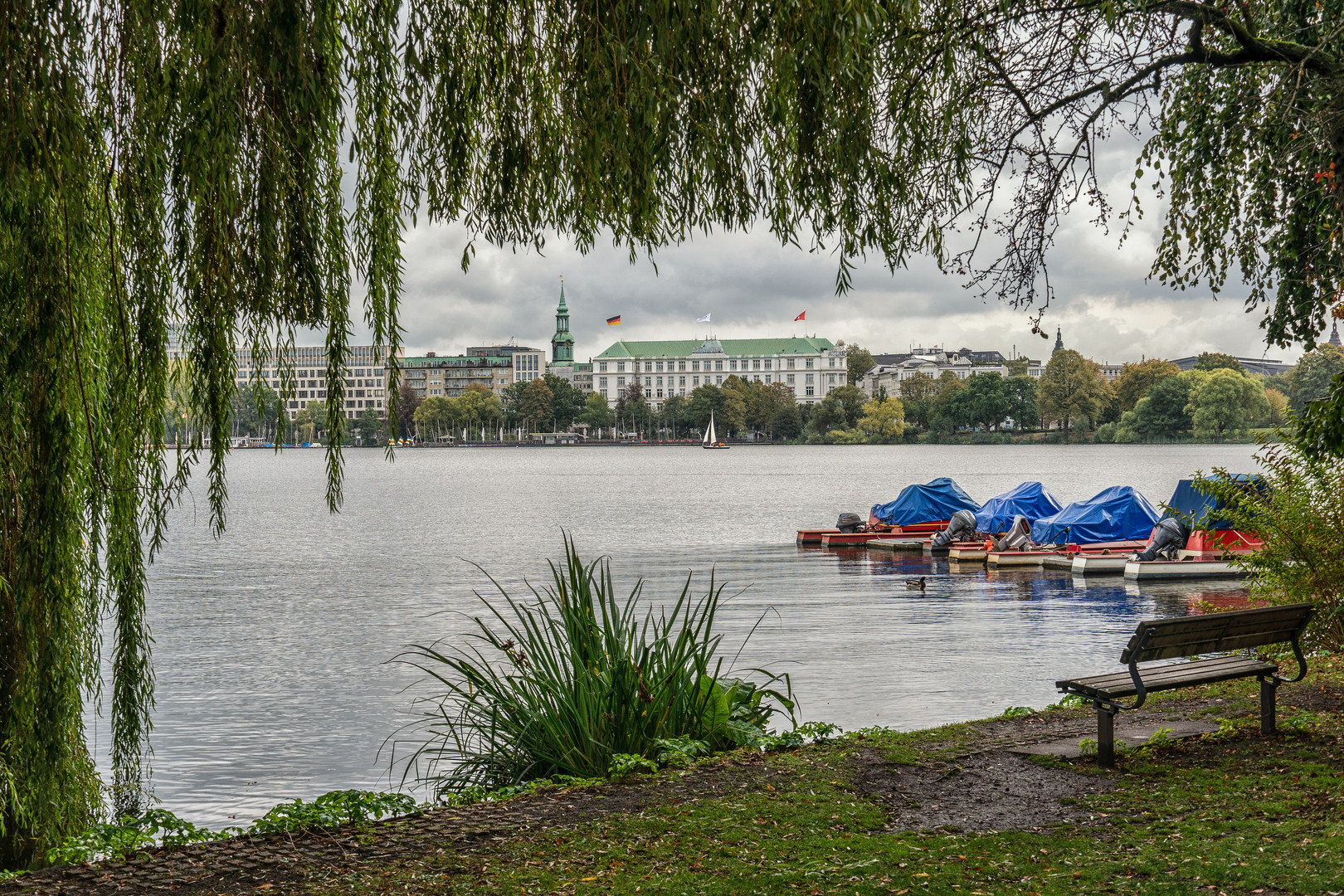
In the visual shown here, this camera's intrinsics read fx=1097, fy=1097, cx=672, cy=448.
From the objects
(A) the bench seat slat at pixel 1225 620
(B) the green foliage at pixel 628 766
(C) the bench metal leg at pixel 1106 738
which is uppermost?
(A) the bench seat slat at pixel 1225 620

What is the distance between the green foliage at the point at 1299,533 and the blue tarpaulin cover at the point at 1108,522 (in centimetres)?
2117

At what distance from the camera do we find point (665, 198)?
4184 millimetres

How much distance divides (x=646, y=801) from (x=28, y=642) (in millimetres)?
3075

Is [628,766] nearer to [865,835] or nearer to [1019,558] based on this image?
[865,835]

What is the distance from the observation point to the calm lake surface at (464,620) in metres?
12.5

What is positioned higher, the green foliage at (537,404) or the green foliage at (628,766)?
the green foliage at (537,404)

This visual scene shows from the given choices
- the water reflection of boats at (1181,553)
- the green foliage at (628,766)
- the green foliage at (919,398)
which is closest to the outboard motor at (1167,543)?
the water reflection of boats at (1181,553)

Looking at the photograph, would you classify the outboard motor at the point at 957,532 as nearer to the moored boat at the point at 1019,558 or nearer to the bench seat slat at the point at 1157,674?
the moored boat at the point at 1019,558

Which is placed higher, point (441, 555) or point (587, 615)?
point (587, 615)

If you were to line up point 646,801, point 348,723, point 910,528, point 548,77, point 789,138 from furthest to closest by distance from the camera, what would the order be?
point 910,528 → point 348,723 → point 646,801 → point 548,77 → point 789,138

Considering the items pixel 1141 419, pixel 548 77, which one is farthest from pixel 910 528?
pixel 1141 419

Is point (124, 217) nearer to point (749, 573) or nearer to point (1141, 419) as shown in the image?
point (749, 573)

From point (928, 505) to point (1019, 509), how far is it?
3103mm

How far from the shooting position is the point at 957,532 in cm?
3312
